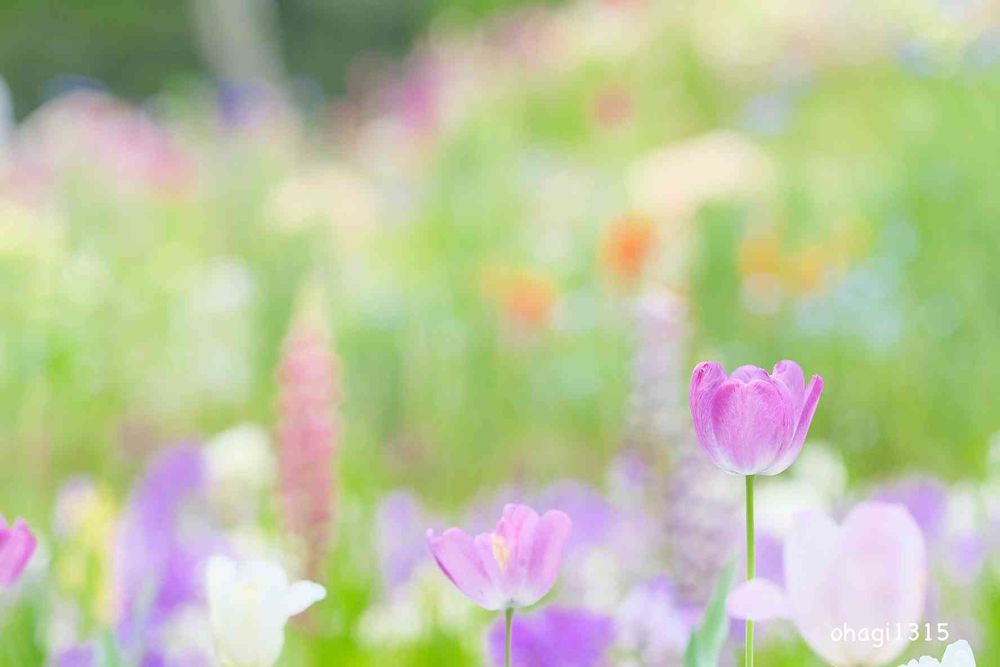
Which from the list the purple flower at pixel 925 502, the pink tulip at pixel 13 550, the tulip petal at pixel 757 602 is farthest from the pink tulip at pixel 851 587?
the purple flower at pixel 925 502

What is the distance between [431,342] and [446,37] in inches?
234

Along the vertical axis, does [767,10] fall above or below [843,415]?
above

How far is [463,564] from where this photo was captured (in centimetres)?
57

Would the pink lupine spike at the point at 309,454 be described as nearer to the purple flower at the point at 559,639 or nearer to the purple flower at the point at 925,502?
the purple flower at the point at 559,639

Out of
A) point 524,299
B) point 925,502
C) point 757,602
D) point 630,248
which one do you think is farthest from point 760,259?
point 757,602

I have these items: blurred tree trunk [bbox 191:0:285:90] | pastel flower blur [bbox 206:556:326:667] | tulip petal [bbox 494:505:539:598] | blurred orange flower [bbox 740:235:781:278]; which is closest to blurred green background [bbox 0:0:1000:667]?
blurred orange flower [bbox 740:235:781:278]

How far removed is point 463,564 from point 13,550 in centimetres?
20

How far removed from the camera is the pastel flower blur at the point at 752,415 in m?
0.56

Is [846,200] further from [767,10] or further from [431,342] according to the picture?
[767,10]

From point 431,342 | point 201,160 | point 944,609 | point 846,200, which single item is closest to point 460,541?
point 944,609

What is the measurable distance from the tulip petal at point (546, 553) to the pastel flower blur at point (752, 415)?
71 mm

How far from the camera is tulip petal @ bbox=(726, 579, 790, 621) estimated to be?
1.60 feet

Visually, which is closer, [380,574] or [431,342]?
[380,574]

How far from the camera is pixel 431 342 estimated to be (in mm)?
2887
